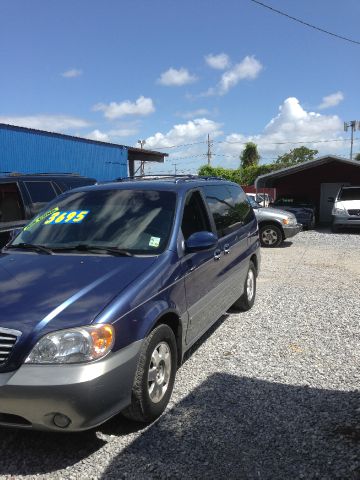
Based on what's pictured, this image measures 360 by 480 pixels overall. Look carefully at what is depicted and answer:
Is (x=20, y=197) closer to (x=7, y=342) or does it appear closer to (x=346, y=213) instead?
(x=7, y=342)

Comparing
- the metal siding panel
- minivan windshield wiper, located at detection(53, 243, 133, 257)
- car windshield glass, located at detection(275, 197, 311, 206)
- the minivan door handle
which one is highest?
the metal siding panel

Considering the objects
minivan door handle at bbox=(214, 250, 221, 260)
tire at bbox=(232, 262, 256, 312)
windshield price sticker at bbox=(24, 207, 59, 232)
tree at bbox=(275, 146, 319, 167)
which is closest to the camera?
windshield price sticker at bbox=(24, 207, 59, 232)

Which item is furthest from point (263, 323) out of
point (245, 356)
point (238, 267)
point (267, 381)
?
point (267, 381)

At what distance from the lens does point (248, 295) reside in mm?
6418

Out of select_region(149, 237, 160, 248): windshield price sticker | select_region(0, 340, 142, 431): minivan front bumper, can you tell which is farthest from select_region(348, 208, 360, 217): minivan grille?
select_region(0, 340, 142, 431): minivan front bumper

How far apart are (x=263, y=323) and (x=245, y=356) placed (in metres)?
1.27

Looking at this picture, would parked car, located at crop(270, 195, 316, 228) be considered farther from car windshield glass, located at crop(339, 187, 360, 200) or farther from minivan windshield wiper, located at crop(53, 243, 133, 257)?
minivan windshield wiper, located at crop(53, 243, 133, 257)

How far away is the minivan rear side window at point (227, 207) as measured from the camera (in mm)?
4959

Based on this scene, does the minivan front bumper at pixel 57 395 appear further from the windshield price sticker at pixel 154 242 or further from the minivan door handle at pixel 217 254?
the minivan door handle at pixel 217 254

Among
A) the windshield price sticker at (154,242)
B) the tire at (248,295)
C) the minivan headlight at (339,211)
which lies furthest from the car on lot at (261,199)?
the windshield price sticker at (154,242)

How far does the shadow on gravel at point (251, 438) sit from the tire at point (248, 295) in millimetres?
2356

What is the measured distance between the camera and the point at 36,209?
21.7 ft

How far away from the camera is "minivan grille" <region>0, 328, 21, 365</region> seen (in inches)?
106

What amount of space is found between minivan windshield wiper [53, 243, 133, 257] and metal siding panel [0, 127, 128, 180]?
1233cm
